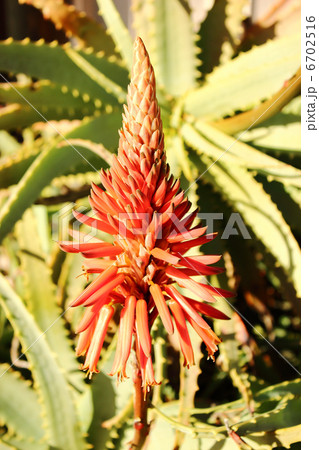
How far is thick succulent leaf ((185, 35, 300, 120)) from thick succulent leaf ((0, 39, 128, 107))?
0.65 ft

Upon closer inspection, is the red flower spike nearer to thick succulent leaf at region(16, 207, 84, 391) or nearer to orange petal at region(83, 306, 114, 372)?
orange petal at region(83, 306, 114, 372)

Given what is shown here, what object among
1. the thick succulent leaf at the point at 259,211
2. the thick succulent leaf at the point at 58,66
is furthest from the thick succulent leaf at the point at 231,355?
the thick succulent leaf at the point at 58,66

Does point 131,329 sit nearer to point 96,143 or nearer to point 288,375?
point 96,143

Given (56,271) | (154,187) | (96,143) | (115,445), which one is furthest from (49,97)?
(115,445)

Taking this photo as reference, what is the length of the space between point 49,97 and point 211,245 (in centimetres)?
50

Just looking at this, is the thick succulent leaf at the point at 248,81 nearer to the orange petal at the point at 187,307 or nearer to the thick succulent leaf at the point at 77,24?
the thick succulent leaf at the point at 77,24

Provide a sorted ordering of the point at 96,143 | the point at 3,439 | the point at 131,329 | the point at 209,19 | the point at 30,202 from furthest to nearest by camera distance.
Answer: the point at 209,19, the point at 96,143, the point at 30,202, the point at 3,439, the point at 131,329

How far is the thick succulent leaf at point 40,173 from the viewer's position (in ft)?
2.81

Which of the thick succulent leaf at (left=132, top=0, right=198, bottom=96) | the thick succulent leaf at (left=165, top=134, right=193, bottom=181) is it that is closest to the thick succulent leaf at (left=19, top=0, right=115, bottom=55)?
the thick succulent leaf at (left=132, top=0, right=198, bottom=96)

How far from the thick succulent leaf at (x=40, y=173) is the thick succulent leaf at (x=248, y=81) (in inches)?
8.1

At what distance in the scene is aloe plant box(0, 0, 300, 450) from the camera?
0.77 meters

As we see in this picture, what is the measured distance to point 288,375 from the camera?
109cm

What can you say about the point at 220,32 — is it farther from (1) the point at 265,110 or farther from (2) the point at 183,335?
(2) the point at 183,335

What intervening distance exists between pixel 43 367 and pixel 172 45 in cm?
76
